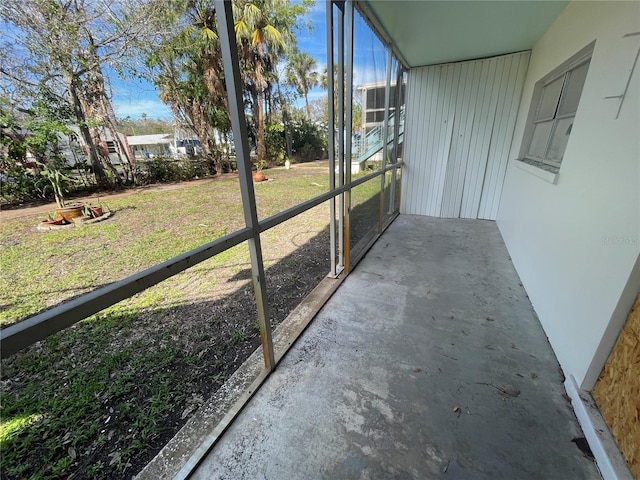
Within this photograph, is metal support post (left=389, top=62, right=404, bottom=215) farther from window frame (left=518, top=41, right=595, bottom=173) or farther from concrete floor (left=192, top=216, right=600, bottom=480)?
concrete floor (left=192, top=216, right=600, bottom=480)

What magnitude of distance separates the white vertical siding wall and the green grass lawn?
167cm

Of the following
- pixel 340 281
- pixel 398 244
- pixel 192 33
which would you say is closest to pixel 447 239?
pixel 398 244

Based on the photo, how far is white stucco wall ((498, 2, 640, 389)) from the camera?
4.22ft

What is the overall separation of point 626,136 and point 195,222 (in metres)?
4.82

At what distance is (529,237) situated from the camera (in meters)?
2.61

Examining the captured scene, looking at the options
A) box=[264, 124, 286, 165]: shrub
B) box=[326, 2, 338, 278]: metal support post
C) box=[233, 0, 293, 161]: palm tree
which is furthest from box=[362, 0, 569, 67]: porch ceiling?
box=[264, 124, 286, 165]: shrub

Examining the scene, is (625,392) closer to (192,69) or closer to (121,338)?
(121,338)

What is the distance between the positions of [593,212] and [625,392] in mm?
933

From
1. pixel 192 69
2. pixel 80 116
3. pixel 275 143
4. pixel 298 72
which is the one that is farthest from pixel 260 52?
pixel 80 116

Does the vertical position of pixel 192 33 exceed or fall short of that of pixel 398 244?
it exceeds it

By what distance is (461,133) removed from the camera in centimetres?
445

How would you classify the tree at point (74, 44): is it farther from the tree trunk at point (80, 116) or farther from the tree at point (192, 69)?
the tree at point (192, 69)

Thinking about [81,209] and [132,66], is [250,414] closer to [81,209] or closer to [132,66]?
[132,66]

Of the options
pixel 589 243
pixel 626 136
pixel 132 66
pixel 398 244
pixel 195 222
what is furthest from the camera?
pixel 195 222
